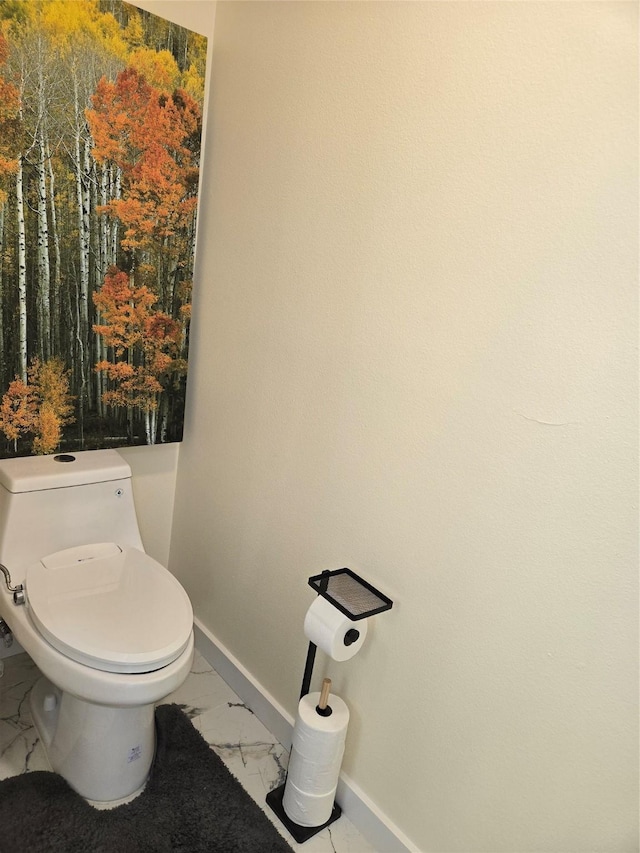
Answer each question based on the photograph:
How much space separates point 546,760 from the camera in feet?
3.73

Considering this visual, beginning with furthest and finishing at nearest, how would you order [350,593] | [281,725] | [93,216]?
1. [281,725]
2. [93,216]
3. [350,593]

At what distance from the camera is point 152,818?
150 centimetres

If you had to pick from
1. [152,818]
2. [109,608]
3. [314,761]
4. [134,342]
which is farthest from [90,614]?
[134,342]

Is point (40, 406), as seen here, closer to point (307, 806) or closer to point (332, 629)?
point (332, 629)

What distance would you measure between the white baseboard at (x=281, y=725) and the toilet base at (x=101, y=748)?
364 millimetres

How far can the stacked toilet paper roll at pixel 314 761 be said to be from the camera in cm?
144

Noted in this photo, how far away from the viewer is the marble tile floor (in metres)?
1.53

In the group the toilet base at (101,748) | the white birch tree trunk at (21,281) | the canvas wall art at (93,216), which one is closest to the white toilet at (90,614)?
the toilet base at (101,748)

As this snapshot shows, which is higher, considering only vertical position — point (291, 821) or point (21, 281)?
point (21, 281)

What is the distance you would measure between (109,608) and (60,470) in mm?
436

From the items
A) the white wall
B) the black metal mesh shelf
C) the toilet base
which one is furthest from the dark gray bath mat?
the black metal mesh shelf

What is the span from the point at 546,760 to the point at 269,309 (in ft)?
4.07

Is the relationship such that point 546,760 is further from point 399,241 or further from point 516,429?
point 399,241

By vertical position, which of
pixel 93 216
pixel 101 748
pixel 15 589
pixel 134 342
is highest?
pixel 93 216
